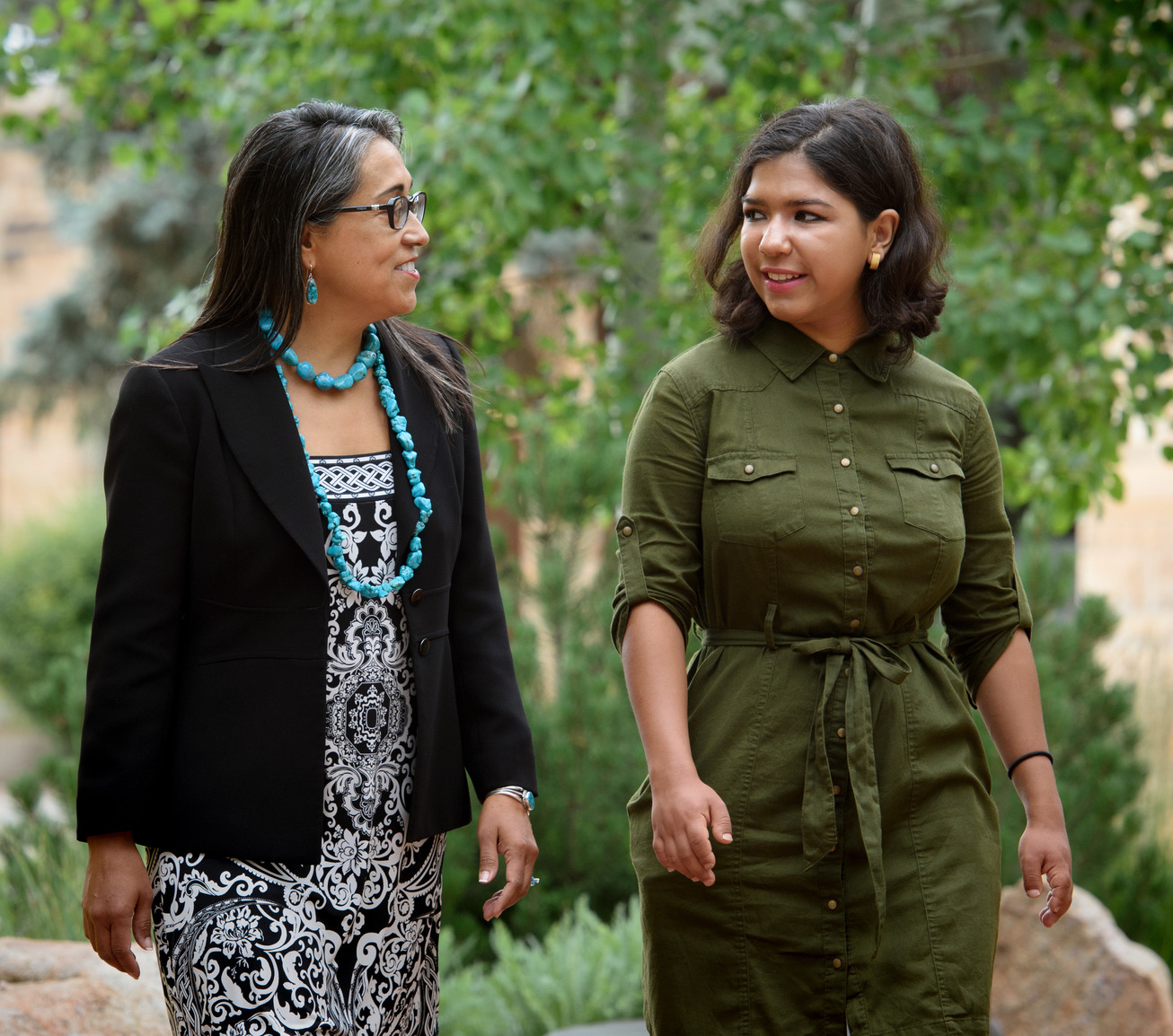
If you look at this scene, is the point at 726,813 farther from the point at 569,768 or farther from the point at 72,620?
the point at 72,620

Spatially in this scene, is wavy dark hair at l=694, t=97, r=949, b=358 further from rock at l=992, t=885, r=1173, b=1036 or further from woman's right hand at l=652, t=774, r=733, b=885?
rock at l=992, t=885, r=1173, b=1036

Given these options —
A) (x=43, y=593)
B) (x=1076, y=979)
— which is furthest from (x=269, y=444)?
(x=43, y=593)

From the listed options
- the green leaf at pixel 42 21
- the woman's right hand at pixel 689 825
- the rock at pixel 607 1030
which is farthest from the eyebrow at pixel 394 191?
the green leaf at pixel 42 21

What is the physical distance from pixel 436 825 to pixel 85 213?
1158cm

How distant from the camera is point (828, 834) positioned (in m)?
2.09

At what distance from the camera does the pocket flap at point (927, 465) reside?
2223 mm

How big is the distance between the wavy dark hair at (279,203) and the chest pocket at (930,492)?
1013mm

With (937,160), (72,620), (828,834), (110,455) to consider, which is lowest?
(72,620)

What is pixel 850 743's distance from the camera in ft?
6.95

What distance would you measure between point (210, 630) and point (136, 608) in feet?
0.38

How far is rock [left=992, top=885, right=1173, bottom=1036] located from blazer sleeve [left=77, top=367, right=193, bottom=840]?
114 inches

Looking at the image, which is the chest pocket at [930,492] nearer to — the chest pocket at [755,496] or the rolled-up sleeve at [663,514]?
the chest pocket at [755,496]

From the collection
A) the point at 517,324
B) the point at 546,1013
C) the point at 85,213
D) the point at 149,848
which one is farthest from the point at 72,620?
the point at 149,848

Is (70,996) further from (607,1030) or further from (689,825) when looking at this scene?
(689,825)
